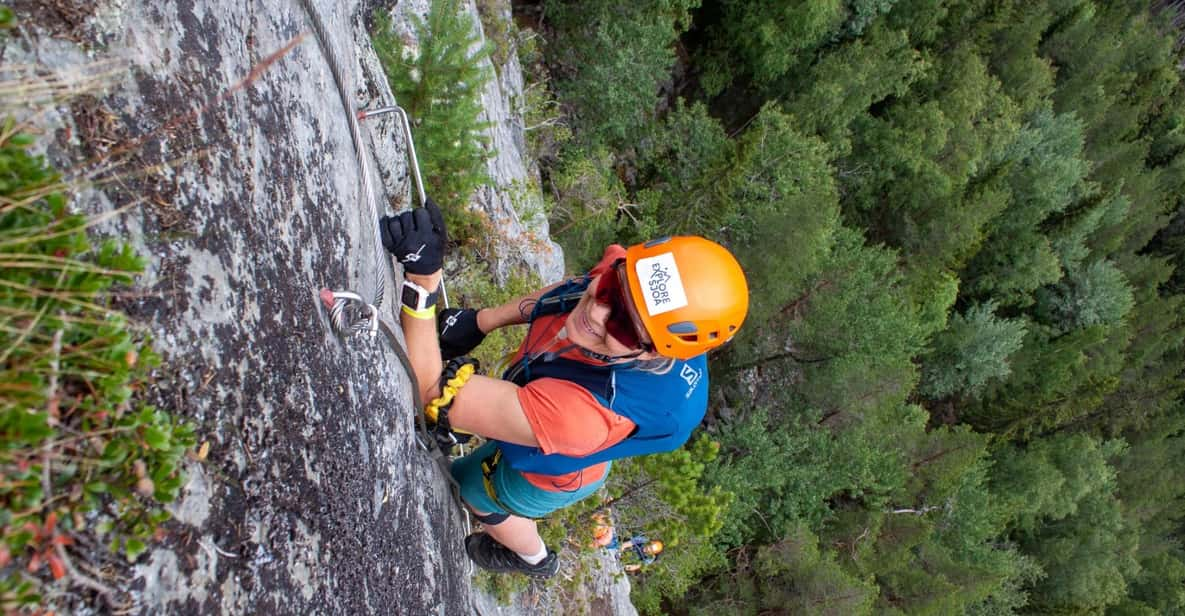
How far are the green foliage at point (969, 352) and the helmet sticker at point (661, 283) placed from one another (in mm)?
20592

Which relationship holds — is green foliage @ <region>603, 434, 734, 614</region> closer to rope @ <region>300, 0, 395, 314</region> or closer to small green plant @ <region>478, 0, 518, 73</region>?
small green plant @ <region>478, 0, 518, 73</region>

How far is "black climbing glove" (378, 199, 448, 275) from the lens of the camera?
319cm

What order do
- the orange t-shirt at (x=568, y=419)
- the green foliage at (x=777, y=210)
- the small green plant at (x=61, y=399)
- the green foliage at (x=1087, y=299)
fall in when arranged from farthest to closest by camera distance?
the green foliage at (x=1087, y=299), the green foliage at (x=777, y=210), the orange t-shirt at (x=568, y=419), the small green plant at (x=61, y=399)

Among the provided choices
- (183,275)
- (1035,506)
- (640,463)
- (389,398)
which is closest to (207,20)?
(183,275)

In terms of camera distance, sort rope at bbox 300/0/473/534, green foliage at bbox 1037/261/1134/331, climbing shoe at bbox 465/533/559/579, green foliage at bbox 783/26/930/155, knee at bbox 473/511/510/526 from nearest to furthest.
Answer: rope at bbox 300/0/473/534, knee at bbox 473/511/510/526, climbing shoe at bbox 465/533/559/579, green foliage at bbox 783/26/930/155, green foliage at bbox 1037/261/1134/331

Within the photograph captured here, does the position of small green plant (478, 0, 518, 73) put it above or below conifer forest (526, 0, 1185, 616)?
above

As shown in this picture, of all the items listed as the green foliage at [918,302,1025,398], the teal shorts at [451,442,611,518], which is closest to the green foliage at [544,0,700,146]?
the teal shorts at [451,442,611,518]

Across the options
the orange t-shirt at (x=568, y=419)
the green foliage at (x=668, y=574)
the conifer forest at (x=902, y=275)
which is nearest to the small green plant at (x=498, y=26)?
the conifer forest at (x=902, y=275)

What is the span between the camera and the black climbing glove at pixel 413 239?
3.19m

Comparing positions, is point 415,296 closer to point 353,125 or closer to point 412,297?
point 412,297

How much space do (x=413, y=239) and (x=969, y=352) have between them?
2218 centimetres

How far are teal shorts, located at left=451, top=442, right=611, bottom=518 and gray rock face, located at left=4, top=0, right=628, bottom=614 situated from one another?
0.72 metres

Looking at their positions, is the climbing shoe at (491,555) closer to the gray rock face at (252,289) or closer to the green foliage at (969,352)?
the gray rock face at (252,289)

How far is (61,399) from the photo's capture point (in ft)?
4.83
